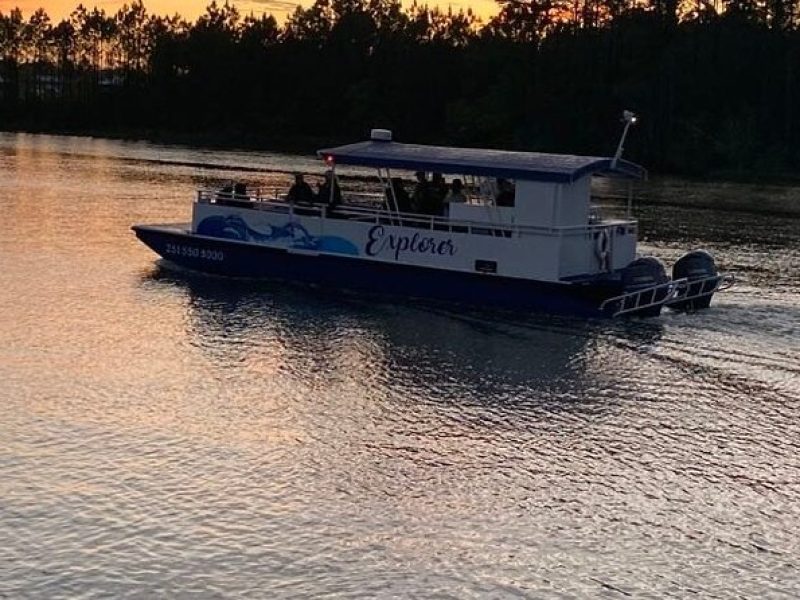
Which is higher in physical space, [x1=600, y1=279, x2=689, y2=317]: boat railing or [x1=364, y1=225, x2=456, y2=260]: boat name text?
[x1=364, y1=225, x2=456, y2=260]: boat name text

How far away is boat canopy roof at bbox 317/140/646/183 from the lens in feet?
73.2

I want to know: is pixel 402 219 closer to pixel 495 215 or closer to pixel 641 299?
pixel 495 215

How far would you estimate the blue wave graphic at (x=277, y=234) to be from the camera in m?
24.0

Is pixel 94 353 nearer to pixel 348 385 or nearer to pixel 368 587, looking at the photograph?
pixel 348 385

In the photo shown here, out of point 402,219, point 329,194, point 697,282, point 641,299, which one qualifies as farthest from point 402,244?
point 697,282

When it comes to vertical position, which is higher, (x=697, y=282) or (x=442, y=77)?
(x=442, y=77)

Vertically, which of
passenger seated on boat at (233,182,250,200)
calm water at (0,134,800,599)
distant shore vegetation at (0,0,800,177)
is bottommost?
calm water at (0,134,800,599)

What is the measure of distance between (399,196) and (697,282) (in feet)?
20.9

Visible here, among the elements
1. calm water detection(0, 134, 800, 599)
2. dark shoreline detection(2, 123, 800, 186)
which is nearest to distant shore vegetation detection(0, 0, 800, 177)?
dark shoreline detection(2, 123, 800, 186)

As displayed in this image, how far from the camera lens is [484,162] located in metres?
23.0

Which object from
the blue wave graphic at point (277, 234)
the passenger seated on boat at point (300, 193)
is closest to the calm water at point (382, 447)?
the blue wave graphic at point (277, 234)

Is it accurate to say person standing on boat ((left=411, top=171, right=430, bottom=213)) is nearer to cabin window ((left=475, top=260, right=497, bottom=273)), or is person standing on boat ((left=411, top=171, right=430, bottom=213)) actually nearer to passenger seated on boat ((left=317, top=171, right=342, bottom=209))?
passenger seated on boat ((left=317, top=171, right=342, bottom=209))

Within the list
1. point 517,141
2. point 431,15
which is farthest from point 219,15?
point 517,141

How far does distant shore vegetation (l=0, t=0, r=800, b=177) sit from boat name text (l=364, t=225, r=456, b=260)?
193 feet
